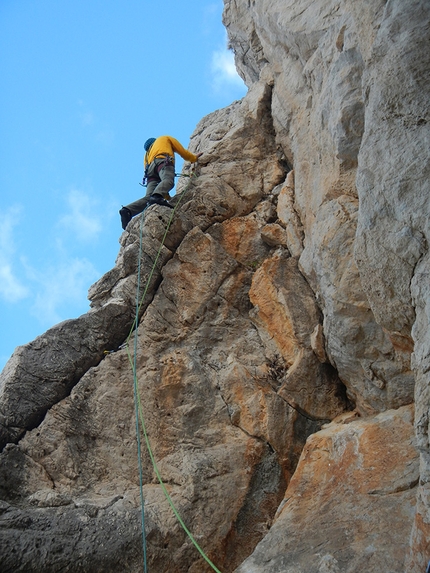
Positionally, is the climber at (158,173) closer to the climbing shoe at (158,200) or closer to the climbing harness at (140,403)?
the climbing shoe at (158,200)

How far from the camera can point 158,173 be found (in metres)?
10.3

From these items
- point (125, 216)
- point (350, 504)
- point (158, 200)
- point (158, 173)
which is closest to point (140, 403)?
point (350, 504)

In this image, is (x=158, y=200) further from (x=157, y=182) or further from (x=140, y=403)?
(x=140, y=403)

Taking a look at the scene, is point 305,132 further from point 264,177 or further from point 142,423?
point 142,423

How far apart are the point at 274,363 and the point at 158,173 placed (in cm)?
454

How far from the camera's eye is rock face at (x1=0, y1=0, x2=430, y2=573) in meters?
5.12

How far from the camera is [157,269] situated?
8.67 m

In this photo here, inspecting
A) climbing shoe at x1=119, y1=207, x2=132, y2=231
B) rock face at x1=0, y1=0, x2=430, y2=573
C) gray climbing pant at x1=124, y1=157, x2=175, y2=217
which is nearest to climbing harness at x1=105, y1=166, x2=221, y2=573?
rock face at x1=0, y1=0, x2=430, y2=573

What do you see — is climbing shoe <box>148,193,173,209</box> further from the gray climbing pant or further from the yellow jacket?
the yellow jacket

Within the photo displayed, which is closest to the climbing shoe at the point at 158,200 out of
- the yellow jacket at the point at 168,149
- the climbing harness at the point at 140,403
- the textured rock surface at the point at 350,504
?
the climbing harness at the point at 140,403

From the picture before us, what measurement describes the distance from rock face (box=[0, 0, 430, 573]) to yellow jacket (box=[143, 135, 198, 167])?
911 millimetres

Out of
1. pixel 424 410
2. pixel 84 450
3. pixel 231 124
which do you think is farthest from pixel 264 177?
A: pixel 424 410

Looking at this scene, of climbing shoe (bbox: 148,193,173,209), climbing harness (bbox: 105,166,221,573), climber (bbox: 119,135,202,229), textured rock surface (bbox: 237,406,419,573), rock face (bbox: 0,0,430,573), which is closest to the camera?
textured rock surface (bbox: 237,406,419,573)

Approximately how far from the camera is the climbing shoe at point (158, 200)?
9.24 metres
